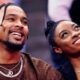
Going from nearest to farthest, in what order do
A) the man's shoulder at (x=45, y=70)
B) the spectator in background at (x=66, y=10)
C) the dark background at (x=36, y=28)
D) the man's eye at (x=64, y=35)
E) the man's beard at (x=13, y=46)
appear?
the man's beard at (x=13, y=46) < the man's shoulder at (x=45, y=70) < the man's eye at (x=64, y=35) < the spectator in background at (x=66, y=10) < the dark background at (x=36, y=28)

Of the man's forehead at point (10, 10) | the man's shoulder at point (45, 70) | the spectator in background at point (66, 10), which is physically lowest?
the man's shoulder at point (45, 70)

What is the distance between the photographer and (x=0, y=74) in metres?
2.47

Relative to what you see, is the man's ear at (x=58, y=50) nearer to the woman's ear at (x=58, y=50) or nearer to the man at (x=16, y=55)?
the woman's ear at (x=58, y=50)

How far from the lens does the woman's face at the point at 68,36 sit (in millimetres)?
2693

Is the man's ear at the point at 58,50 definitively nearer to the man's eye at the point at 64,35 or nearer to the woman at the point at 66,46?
the woman at the point at 66,46

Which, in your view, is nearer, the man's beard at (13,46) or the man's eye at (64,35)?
the man's beard at (13,46)

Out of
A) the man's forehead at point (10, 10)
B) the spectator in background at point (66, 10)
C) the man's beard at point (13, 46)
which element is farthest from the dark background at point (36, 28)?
the man's beard at point (13, 46)

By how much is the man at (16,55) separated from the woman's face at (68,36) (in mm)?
189

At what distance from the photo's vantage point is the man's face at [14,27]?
2533mm

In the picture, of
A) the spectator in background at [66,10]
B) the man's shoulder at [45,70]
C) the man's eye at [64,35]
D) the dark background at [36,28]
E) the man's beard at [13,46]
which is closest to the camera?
the man's beard at [13,46]

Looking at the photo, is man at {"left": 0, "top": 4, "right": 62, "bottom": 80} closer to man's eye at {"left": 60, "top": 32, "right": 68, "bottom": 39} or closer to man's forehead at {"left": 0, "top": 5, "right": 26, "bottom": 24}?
man's forehead at {"left": 0, "top": 5, "right": 26, "bottom": 24}

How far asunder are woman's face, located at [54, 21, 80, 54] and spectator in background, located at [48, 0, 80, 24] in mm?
281

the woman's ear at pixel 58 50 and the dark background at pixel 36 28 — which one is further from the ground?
the woman's ear at pixel 58 50

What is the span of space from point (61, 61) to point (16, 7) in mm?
529
